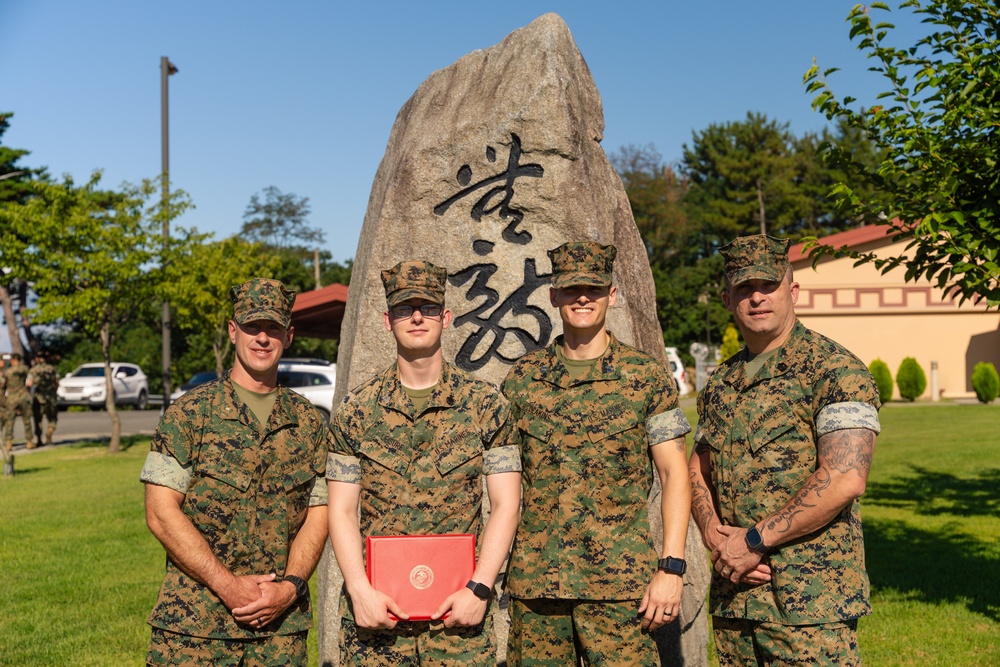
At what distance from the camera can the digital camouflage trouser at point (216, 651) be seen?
3131mm

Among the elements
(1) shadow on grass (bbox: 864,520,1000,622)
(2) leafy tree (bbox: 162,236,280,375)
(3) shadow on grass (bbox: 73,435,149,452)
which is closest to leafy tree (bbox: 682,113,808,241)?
(2) leafy tree (bbox: 162,236,280,375)

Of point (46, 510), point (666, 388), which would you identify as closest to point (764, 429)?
point (666, 388)

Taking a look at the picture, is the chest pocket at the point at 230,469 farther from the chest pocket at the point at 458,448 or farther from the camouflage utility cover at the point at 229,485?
the chest pocket at the point at 458,448

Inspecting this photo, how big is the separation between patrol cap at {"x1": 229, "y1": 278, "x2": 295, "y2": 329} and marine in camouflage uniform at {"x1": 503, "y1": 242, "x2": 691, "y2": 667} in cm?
87

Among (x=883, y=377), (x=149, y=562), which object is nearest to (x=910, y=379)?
(x=883, y=377)

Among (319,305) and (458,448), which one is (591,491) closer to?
(458,448)

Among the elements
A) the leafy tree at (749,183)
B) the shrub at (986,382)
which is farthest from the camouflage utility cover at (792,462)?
the leafy tree at (749,183)

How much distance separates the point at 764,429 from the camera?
129 inches

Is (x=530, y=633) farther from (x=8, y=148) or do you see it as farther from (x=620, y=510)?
(x=8, y=148)

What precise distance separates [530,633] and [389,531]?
24.7 inches

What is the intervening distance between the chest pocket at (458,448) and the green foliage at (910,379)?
26.1m

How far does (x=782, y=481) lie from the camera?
3230 millimetres

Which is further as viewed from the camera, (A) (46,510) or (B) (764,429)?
(A) (46,510)

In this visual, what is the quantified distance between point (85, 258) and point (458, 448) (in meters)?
14.1
